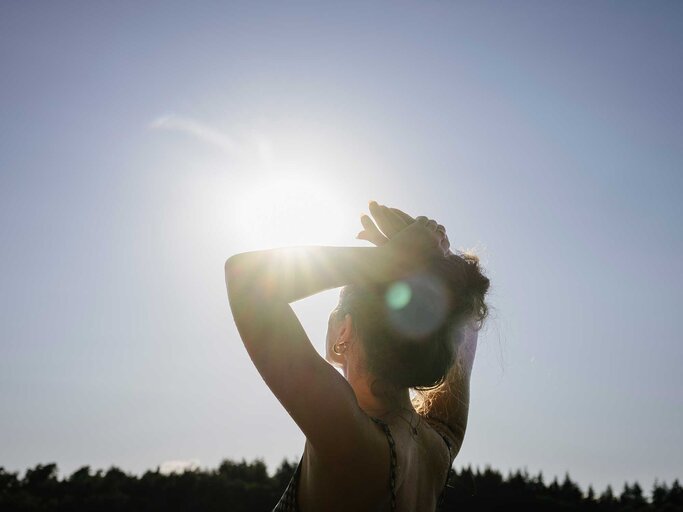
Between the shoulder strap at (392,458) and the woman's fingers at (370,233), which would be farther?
the woman's fingers at (370,233)

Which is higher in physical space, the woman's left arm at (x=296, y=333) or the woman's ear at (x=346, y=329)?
the woman's ear at (x=346, y=329)

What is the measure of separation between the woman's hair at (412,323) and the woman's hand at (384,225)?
0.22m

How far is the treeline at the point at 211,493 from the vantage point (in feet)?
142

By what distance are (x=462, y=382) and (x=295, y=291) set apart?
2.08m

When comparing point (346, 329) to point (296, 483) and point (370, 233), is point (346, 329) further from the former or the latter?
point (296, 483)

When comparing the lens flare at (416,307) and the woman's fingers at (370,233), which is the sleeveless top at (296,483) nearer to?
the lens flare at (416,307)

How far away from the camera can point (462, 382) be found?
3652 mm

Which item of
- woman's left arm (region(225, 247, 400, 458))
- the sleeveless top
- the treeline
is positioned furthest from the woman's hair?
the treeline

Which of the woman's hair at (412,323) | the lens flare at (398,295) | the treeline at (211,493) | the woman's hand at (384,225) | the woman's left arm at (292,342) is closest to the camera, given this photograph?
the woman's left arm at (292,342)

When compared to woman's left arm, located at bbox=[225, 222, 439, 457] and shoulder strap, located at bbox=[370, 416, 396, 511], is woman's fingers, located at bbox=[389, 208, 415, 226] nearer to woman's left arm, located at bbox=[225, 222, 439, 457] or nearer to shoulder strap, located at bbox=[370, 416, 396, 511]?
woman's left arm, located at bbox=[225, 222, 439, 457]

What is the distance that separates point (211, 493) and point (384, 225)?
52.2 meters

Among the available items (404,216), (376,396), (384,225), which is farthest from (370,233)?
(376,396)

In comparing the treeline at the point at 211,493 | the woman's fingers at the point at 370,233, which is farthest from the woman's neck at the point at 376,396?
the treeline at the point at 211,493

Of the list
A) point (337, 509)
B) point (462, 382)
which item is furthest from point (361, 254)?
point (462, 382)
